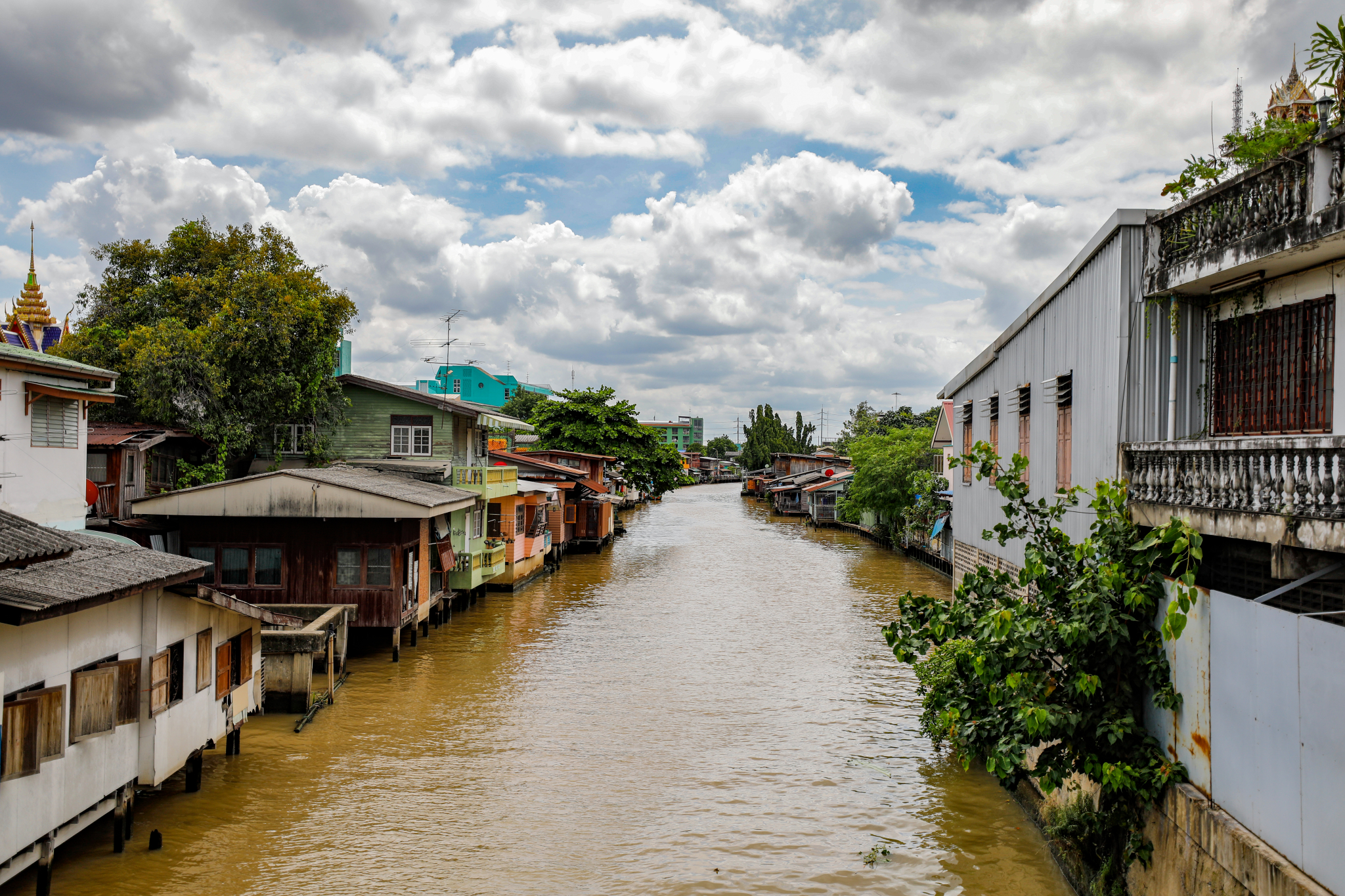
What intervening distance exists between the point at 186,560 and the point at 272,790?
3641 millimetres

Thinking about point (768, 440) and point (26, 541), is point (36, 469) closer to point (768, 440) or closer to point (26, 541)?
point (26, 541)

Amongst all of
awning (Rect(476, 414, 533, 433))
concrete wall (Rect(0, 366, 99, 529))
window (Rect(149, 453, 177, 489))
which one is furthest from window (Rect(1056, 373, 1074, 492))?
window (Rect(149, 453, 177, 489))

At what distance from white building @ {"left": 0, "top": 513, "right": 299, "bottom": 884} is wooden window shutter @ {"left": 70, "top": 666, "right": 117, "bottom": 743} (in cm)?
1

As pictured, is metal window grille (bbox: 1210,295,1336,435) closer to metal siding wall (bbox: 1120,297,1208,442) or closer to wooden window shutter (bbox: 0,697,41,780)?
metal siding wall (bbox: 1120,297,1208,442)

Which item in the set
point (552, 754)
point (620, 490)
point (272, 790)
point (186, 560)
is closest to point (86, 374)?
point (186, 560)

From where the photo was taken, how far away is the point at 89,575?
947 centimetres

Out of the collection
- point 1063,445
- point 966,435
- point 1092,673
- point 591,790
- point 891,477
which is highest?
point 966,435

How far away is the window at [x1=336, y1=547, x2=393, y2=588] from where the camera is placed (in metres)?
21.1

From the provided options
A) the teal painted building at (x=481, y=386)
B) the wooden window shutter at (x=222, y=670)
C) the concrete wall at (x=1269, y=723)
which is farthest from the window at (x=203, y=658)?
the teal painted building at (x=481, y=386)

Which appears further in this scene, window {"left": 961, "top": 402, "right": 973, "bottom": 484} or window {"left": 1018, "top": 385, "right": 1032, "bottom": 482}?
window {"left": 961, "top": 402, "right": 973, "bottom": 484}

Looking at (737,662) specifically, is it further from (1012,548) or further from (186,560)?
(186,560)

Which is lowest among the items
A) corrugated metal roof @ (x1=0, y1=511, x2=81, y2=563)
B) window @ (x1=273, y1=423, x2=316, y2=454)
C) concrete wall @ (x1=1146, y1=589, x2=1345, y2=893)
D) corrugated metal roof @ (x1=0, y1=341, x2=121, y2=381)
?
concrete wall @ (x1=1146, y1=589, x2=1345, y2=893)

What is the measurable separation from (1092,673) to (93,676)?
9.75 meters

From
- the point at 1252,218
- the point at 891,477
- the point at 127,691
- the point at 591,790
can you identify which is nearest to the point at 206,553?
the point at 127,691
